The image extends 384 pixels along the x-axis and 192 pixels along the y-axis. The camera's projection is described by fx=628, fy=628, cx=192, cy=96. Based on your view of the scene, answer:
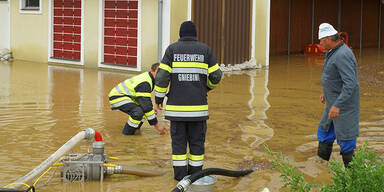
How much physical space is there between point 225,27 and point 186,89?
12.8 m

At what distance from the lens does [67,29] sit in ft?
67.5

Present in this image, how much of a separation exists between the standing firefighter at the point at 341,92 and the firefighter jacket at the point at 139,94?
2586 millimetres

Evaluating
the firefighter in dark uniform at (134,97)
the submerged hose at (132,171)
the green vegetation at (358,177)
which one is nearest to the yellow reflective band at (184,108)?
the submerged hose at (132,171)

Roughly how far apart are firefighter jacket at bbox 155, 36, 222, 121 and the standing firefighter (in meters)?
1.38

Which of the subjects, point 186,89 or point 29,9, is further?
point 29,9

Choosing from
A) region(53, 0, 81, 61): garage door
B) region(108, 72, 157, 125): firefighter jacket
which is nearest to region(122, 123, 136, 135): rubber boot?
region(108, 72, 157, 125): firefighter jacket

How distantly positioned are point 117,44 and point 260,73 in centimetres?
442

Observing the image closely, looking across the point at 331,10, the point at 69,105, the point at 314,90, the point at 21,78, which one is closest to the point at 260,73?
the point at 314,90

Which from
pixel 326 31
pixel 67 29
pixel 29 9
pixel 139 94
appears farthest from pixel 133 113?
pixel 29 9

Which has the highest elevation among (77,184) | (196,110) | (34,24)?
(34,24)

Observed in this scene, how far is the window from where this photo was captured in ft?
71.4

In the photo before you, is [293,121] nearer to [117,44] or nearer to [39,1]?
[117,44]

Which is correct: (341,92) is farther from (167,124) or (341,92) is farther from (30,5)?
(30,5)

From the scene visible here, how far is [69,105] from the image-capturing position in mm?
11953
